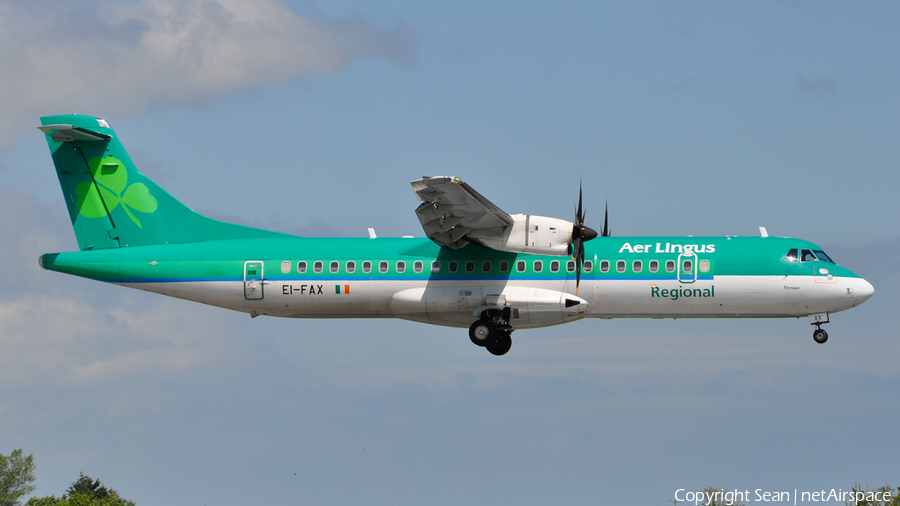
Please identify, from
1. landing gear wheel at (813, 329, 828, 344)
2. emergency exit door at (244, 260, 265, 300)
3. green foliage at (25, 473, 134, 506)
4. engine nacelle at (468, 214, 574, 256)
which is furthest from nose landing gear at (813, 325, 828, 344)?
green foliage at (25, 473, 134, 506)

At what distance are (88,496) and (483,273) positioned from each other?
50111 mm

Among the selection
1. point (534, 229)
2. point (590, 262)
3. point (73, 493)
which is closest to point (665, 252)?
point (590, 262)

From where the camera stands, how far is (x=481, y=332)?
1247 inches

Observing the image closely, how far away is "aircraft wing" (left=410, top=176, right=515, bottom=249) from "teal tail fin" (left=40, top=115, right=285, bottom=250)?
6458 millimetres

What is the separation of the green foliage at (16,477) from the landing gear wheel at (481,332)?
1804 inches

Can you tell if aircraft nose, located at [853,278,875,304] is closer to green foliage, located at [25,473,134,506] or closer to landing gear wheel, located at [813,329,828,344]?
landing gear wheel, located at [813,329,828,344]

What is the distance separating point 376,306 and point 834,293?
15.2 m

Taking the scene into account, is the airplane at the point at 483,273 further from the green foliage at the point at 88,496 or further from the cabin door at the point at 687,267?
the green foliage at the point at 88,496

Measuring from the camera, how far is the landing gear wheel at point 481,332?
3162 cm

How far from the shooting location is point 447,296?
103ft

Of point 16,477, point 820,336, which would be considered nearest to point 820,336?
point 820,336

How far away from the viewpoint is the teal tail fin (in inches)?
1323

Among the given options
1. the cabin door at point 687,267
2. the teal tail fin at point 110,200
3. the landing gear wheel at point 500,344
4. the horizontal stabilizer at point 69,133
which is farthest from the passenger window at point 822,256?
the horizontal stabilizer at point 69,133

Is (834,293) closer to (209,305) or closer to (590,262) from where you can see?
(590,262)
